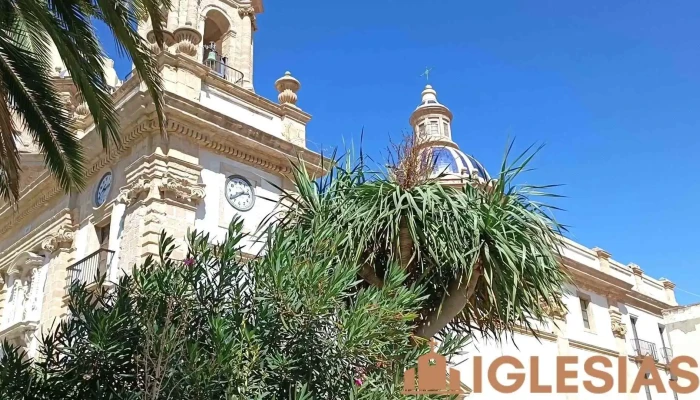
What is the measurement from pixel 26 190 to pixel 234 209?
21.8ft

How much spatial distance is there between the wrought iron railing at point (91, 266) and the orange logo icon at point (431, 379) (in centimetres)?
878

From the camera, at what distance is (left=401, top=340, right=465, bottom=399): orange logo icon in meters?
6.51

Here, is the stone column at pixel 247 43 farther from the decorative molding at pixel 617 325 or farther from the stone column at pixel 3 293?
the decorative molding at pixel 617 325

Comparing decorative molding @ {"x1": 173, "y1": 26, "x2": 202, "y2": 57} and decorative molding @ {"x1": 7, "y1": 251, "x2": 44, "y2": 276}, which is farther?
decorative molding @ {"x1": 7, "y1": 251, "x2": 44, "y2": 276}

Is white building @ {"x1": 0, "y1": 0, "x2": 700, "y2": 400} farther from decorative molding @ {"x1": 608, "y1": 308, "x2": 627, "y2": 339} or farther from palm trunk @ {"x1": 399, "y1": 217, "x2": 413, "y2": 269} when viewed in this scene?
decorative molding @ {"x1": 608, "y1": 308, "x2": 627, "y2": 339}

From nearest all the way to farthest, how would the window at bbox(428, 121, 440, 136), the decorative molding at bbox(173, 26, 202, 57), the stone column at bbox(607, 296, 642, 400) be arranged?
the decorative molding at bbox(173, 26, 202, 57), the stone column at bbox(607, 296, 642, 400), the window at bbox(428, 121, 440, 136)

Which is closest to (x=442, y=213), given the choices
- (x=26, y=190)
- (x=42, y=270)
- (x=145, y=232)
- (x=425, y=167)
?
(x=425, y=167)

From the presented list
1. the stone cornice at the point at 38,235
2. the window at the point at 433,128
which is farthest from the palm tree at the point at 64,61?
the window at the point at 433,128

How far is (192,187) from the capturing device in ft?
45.8

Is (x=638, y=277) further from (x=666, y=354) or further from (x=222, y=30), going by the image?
(x=222, y=30)

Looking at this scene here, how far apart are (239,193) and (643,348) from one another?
20.0 meters

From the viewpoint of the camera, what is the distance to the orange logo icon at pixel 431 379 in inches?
256

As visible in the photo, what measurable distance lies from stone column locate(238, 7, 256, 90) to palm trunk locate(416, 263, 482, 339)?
10.6m

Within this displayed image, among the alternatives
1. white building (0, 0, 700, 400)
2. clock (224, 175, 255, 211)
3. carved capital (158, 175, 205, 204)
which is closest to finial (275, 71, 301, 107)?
white building (0, 0, 700, 400)
